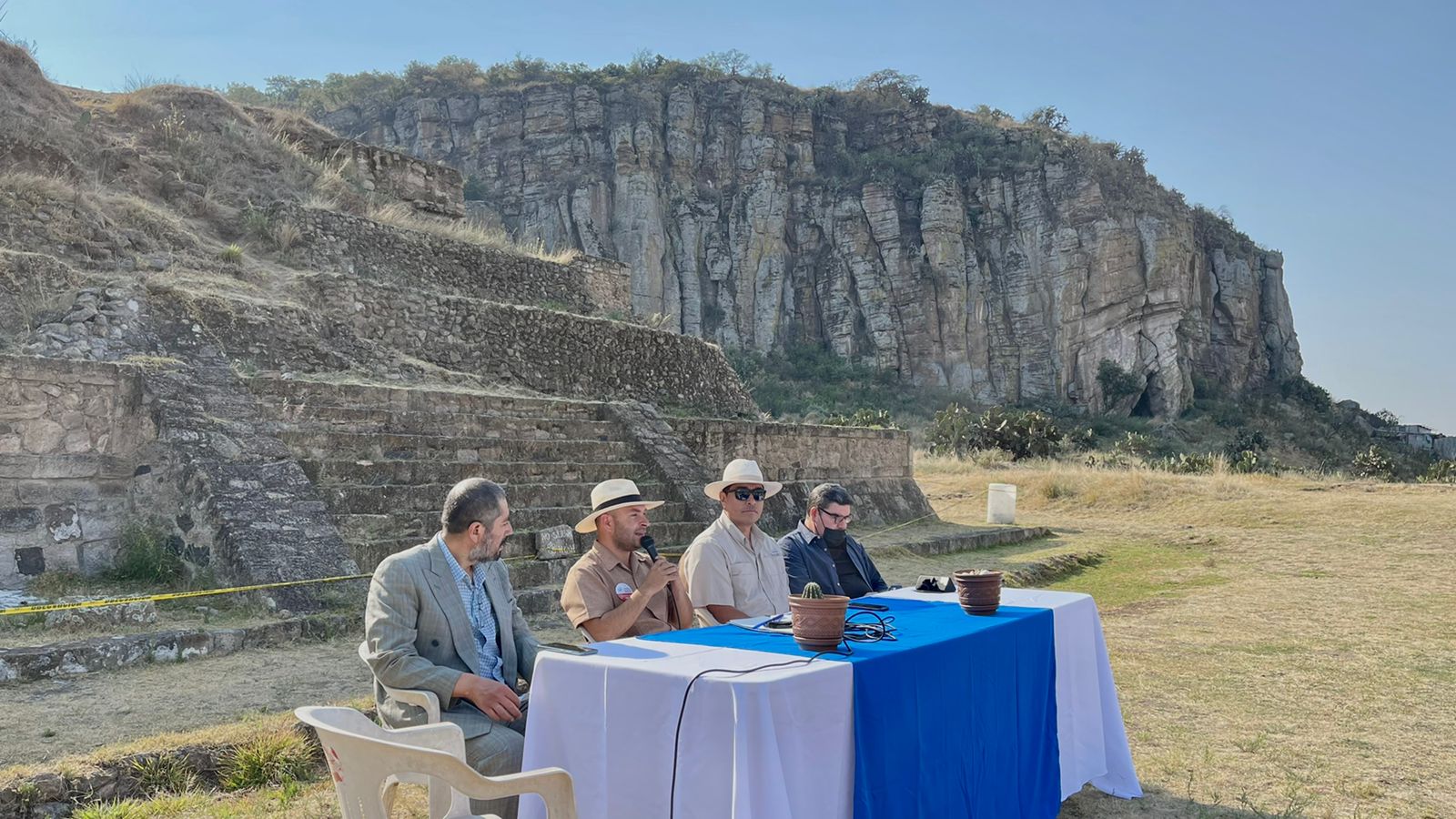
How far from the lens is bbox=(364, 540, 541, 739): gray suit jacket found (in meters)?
3.10

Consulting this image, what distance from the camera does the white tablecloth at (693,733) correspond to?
8.01ft

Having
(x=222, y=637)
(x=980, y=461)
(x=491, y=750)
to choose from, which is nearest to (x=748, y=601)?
(x=491, y=750)

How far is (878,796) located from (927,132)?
5858 centimetres

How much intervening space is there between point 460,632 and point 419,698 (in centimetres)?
26

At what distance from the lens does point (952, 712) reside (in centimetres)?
302

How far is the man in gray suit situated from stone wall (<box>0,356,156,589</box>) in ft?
13.9

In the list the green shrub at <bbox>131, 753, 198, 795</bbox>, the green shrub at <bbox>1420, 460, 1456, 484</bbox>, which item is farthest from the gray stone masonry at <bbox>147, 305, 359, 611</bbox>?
the green shrub at <bbox>1420, 460, 1456, 484</bbox>

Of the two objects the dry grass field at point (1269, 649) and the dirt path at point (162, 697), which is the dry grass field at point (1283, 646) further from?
the dirt path at point (162, 697)

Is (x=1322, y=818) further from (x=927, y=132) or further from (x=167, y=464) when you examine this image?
(x=927, y=132)

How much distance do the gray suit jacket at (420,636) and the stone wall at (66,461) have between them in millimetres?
4206

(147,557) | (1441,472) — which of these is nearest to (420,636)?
(147,557)

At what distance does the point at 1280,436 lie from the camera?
1863 inches

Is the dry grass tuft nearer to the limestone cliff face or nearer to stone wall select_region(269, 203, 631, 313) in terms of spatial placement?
stone wall select_region(269, 203, 631, 313)

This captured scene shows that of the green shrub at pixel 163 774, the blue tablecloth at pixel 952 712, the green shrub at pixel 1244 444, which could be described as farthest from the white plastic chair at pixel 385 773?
the green shrub at pixel 1244 444
